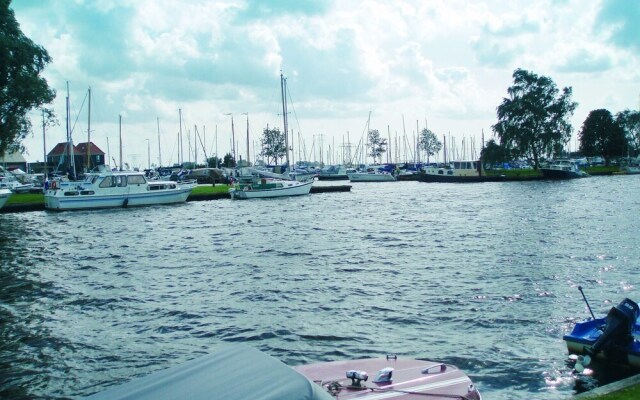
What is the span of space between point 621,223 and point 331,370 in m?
36.5

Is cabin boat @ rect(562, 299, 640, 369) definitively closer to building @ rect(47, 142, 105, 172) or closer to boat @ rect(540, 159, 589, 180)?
boat @ rect(540, 159, 589, 180)

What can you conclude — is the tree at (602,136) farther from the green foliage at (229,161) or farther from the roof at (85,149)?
the roof at (85,149)

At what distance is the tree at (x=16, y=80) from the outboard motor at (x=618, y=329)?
170ft

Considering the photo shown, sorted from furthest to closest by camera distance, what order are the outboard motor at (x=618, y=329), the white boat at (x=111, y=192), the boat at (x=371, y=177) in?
the boat at (x=371, y=177) → the white boat at (x=111, y=192) → the outboard motor at (x=618, y=329)

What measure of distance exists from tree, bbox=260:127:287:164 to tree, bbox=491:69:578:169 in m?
69.9

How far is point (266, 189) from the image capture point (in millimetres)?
79562

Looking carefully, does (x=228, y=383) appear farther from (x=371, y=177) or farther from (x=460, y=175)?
(x=371, y=177)

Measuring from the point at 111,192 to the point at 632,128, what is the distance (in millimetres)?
157684

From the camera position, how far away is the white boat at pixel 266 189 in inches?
3059

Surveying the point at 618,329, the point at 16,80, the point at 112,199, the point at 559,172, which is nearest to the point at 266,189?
the point at 112,199

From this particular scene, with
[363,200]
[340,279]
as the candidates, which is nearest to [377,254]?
[340,279]

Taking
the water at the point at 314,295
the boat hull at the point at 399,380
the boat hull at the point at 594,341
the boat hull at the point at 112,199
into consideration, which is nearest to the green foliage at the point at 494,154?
A: the boat hull at the point at 112,199

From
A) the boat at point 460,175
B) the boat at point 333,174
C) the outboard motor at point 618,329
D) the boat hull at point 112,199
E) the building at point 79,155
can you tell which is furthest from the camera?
the boat at point 333,174

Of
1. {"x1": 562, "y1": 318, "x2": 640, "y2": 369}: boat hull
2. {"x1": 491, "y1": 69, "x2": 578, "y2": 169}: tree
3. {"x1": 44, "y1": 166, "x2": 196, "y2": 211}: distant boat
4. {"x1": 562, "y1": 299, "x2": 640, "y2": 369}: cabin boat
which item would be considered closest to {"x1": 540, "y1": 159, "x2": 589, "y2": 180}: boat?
{"x1": 491, "y1": 69, "x2": 578, "y2": 169}: tree
